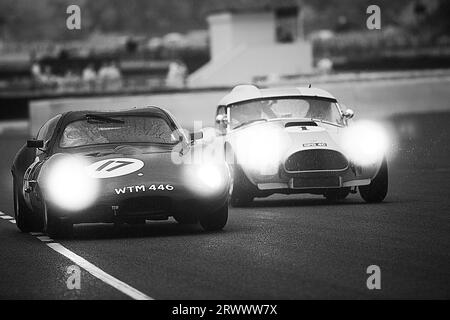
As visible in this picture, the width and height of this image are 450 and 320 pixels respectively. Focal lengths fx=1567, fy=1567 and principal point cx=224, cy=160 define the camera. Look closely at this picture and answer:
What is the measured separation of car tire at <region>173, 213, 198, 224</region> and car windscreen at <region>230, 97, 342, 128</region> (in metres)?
4.19

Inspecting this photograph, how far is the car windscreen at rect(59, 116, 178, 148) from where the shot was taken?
1498cm

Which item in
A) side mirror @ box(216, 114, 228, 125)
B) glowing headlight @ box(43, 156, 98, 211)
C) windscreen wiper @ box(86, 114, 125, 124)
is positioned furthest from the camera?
side mirror @ box(216, 114, 228, 125)

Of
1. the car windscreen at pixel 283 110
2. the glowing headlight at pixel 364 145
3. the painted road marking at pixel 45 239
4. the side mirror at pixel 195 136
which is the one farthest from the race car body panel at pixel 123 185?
the car windscreen at pixel 283 110

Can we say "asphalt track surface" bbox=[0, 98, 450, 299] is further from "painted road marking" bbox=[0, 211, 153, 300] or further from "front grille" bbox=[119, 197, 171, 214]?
"front grille" bbox=[119, 197, 171, 214]

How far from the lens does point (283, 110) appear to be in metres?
19.1

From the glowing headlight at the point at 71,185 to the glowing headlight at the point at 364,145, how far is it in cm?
411

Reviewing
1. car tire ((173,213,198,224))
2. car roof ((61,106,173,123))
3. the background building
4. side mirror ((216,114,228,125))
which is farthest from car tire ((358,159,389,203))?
the background building

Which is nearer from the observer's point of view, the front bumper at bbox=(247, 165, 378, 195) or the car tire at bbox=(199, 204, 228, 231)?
the car tire at bbox=(199, 204, 228, 231)

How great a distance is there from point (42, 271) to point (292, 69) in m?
53.3

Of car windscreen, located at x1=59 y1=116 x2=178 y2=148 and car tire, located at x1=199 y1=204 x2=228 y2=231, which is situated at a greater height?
car windscreen, located at x1=59 y1=116 x2=178 y2=148

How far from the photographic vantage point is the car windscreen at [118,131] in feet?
49.2

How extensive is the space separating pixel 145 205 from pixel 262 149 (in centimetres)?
364

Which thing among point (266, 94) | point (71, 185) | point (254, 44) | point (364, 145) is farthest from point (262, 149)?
point (254, 44)

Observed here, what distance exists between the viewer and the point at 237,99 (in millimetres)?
19016
